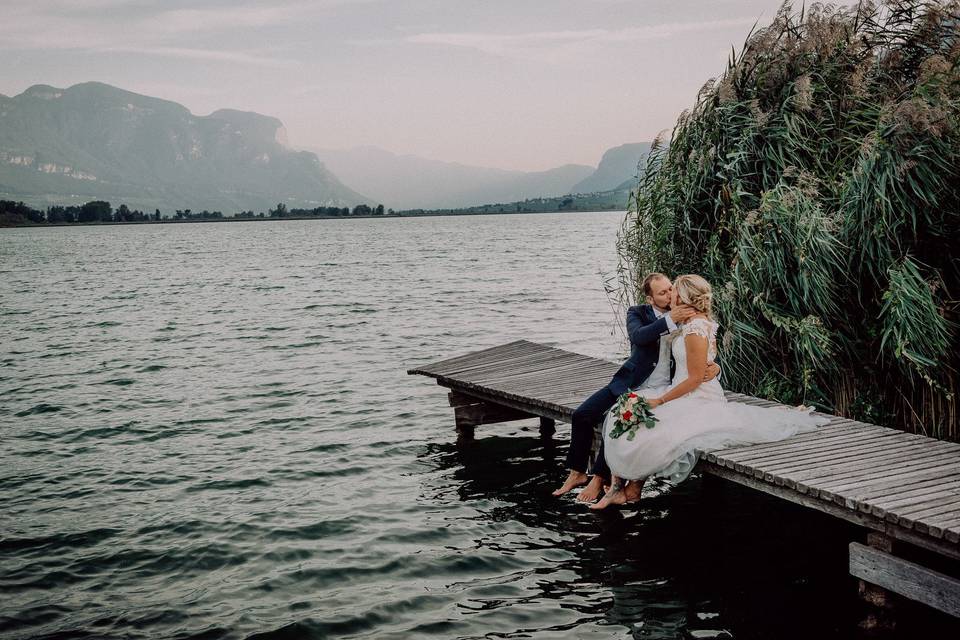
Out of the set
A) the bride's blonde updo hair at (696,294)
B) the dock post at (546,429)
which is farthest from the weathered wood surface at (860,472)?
the dock post at (546,429)

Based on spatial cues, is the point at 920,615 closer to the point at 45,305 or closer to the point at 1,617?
the point at 1,617

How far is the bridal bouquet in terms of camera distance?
8898 millimetres

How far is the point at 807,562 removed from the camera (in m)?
8.62

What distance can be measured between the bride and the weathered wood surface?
0.62 ft

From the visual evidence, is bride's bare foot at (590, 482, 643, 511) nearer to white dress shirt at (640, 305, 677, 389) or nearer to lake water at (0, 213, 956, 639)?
lake water at (0, 213, 956, 639)

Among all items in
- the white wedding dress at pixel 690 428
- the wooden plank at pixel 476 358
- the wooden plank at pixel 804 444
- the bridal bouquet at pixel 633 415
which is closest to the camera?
the wooden plank at pixel 804 444

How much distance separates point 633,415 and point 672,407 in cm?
48

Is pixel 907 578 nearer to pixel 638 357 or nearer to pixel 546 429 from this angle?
pixel 638 357

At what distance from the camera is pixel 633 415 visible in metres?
8.92

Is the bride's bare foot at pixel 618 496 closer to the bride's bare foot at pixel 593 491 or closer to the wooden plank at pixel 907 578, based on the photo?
the bride's bare foot at pixel 593 491

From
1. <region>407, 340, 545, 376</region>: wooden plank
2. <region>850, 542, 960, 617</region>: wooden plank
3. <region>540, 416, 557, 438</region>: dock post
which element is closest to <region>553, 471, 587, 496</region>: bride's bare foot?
<region>540, 416, 557, 438</region>: dock post

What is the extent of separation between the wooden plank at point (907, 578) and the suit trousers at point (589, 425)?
341cm

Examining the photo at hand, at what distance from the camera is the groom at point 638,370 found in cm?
945

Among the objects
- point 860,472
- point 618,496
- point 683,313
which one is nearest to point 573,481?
point 618,496
